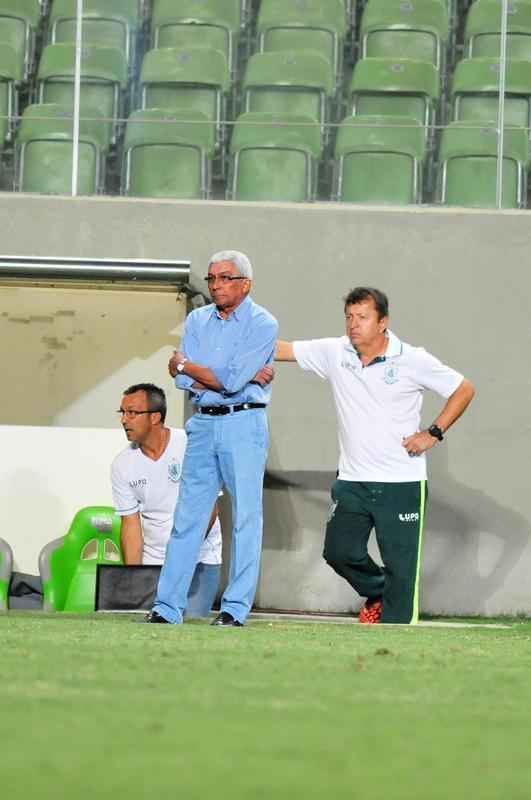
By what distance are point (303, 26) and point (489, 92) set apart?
1.58 meters

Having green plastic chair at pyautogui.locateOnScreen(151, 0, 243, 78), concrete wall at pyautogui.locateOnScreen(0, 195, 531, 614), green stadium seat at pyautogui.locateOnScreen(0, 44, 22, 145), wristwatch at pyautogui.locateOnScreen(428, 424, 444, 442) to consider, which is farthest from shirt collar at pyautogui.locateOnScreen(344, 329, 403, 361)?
green plastic chair at pyautogui.locateOnScreen(151, 0, 243, 78)

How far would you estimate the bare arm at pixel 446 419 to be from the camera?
6371 mm

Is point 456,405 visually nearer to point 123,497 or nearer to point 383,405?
point 383,405

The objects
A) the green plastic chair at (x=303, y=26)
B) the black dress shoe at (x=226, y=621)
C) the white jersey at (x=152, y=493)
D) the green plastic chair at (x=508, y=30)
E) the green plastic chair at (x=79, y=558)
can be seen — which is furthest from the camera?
the green plastic chair at (x=303, y=26)

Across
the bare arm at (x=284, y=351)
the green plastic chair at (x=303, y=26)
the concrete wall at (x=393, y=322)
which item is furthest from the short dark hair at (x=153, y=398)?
the green plastic chair at (x=303, y=26)

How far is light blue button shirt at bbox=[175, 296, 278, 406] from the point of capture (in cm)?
598

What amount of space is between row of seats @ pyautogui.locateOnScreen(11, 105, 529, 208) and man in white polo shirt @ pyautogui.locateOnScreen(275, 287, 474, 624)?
251cm

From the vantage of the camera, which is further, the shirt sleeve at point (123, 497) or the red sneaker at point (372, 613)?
the shirt sleeve at point (123, 497)

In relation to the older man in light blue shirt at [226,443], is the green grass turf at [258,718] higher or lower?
lower

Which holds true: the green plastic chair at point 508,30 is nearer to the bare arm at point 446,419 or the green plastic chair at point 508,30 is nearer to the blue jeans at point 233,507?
the bare arm at point 446,419

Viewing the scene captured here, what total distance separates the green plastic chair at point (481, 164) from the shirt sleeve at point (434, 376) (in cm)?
255

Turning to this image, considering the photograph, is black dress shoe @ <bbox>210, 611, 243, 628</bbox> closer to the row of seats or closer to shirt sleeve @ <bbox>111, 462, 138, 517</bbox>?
shirt sleeve @ <bbox>111, 462, 138, 517</bbox>

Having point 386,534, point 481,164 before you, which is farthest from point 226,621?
point 481,164

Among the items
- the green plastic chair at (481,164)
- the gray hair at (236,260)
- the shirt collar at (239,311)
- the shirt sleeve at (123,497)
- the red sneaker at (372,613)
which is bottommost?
the red sneaker at (372,613)
